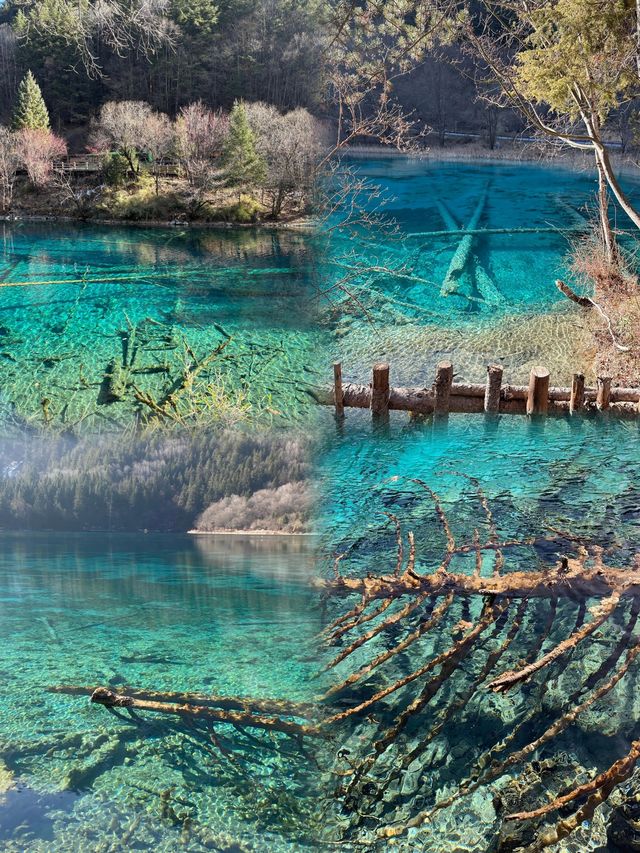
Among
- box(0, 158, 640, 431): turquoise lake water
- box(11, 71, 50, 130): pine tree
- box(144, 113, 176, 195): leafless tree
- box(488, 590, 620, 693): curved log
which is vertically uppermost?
box(11, 71, 50, 130): pine tree

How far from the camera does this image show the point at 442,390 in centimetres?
306

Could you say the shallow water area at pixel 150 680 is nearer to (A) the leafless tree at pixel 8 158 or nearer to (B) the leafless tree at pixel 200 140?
(B) the leafless tree at pixel 200 140

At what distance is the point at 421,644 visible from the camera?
1386mm

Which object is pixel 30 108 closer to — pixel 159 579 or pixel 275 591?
pixel 159 579

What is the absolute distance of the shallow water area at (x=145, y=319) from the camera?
138 inches

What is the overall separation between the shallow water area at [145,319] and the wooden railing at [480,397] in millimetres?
266

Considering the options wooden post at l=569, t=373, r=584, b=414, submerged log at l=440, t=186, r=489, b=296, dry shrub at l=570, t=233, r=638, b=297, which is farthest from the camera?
submerged log at l=440, t=186, r=489, b=296

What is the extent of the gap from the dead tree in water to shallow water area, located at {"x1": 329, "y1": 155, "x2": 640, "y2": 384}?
194 centimetres

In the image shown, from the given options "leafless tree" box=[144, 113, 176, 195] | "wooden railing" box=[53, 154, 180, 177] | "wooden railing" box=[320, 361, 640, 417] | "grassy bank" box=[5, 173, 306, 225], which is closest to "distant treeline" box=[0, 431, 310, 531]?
"wooden railing" box=[320, 361, 640, 417]

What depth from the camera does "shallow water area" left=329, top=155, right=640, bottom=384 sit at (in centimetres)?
471

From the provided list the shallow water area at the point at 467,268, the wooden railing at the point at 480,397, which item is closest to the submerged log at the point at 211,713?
the wooden railing at the point at 480,397

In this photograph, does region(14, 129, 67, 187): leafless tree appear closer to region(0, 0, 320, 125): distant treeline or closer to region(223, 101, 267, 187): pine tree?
region(0, 0, 320, 125): distant treeline

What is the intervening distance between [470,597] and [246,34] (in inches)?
138

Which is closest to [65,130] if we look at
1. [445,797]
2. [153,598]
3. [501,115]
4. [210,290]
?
[210,290]
